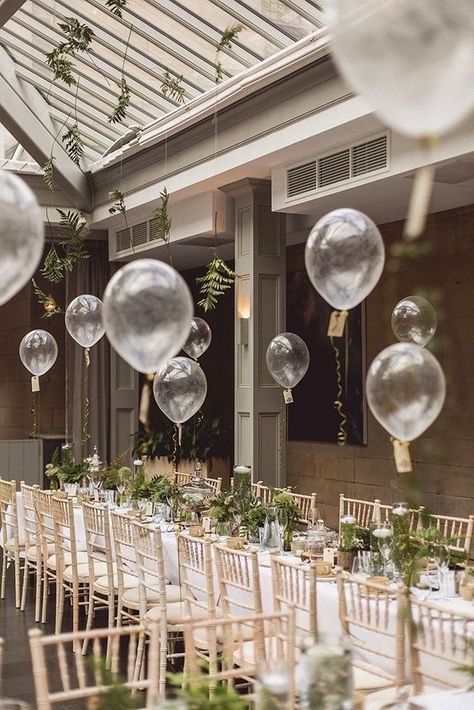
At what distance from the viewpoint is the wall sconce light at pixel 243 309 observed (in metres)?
9.49

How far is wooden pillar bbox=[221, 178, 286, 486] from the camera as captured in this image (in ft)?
30.7

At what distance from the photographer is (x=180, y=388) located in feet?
20.4

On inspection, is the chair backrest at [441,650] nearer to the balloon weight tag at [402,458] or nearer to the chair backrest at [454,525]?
the chair backrest at [454,525]

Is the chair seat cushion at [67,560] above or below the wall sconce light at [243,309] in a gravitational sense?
below

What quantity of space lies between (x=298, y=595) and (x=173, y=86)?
18.3 ft

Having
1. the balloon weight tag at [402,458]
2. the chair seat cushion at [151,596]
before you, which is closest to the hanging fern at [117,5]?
the chair seat cushion at [151,596]

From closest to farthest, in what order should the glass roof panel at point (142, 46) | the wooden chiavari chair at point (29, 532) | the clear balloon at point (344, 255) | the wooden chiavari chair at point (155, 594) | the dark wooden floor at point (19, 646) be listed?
the clear balloon at point (344, 255), the wooden chiavari chair at point (155, 594), the dark wooden floor at point (19, 646), the wooden chiavari chair at point (29, 532), the glass roof panel at point (142, 46)

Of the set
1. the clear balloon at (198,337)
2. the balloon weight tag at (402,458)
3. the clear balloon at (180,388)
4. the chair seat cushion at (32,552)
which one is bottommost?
the chair seat cushion at (32,552)

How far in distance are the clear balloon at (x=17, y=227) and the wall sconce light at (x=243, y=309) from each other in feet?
21.5

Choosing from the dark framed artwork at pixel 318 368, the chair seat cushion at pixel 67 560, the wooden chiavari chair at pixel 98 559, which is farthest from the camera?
the dark framed artwork at pixel 318 368

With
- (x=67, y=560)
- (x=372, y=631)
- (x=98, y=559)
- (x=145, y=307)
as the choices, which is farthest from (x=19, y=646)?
(x=145, y=307)

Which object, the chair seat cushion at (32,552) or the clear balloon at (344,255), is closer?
the clear balloon at (344,255)

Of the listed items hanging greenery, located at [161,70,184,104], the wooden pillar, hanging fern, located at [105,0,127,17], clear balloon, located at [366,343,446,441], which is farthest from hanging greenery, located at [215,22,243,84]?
clear balloon, located at [366,343,446,441]

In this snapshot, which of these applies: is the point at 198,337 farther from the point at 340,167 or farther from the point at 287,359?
the point at 340,167
